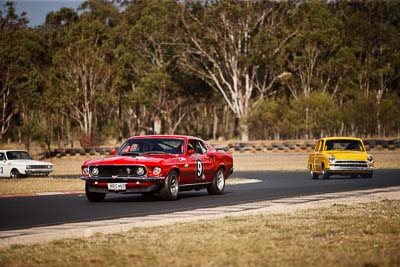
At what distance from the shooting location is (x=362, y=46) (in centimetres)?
8381

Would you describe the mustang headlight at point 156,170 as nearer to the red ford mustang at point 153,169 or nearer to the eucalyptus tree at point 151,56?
the red ford mustang at point 153,169

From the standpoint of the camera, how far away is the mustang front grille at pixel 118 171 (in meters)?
20.2

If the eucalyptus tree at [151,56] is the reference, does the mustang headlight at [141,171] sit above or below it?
below

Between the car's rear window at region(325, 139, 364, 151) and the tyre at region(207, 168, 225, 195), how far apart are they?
394 inches

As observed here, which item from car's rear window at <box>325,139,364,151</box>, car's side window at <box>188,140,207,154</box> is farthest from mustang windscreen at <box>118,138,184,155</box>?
car's rear window at <box>325,139,364,151</box>

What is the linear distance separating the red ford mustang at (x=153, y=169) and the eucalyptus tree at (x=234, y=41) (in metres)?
56.6

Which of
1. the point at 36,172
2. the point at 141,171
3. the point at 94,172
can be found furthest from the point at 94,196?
the point at 36,172

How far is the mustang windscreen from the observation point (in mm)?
21328

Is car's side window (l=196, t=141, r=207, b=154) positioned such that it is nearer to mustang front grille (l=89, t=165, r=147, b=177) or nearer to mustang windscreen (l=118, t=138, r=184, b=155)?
mustang windscreen (l=118, t=138, r=184, b=155)

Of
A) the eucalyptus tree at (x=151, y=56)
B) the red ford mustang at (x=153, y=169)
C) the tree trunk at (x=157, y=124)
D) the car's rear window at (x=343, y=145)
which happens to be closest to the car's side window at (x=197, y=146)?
the red ford mustang at (x=153, y=169)

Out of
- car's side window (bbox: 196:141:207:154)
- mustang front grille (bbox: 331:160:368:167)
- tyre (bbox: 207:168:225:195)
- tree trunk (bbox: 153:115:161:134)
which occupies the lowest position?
tyre (bbox: 207:168:225:195)

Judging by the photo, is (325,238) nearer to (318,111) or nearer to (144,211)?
(144,211)

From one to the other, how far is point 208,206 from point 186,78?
6903 centimetres

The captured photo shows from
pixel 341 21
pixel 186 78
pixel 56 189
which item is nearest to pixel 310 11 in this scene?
pixel 341 21
